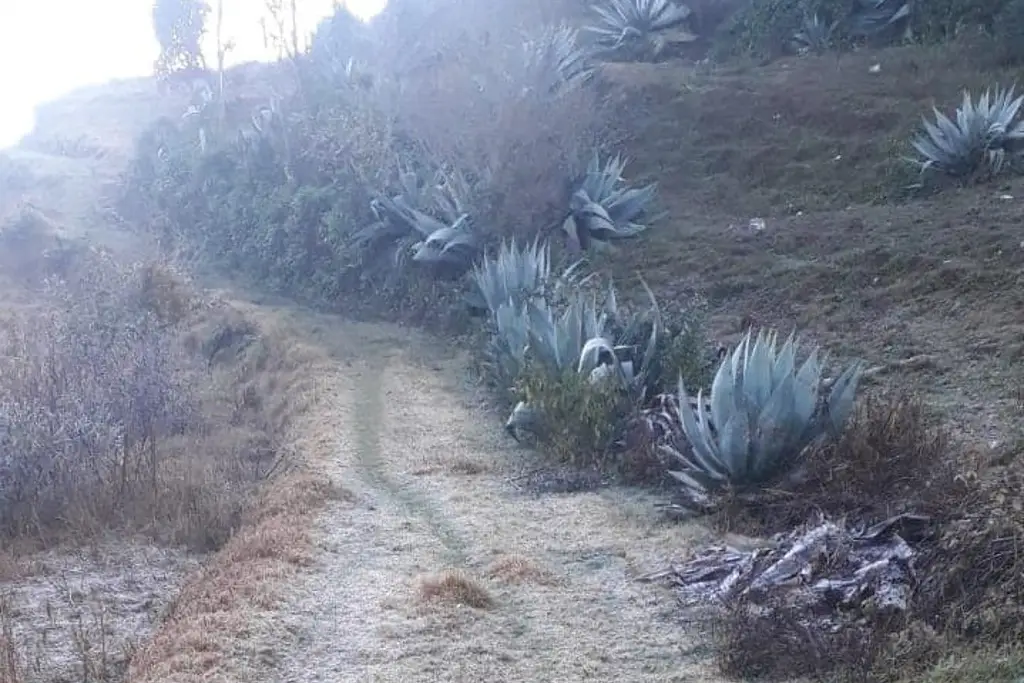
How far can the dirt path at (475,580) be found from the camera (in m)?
4.63

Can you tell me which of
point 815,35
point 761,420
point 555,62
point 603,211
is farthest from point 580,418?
point 815,35

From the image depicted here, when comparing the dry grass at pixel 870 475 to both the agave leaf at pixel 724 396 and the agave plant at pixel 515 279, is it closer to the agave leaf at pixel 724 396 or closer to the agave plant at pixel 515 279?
the agave leaf at pixel 724 396

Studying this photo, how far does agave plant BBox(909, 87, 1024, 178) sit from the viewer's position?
1185cm

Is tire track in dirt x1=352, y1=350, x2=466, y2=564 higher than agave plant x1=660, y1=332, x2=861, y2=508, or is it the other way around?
agave plant x1=660, y1=332, x2=861, y2=508

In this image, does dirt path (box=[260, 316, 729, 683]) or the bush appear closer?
dirt path (box=[260, 316, 729, 683])

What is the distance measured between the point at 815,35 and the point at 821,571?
51.9ft

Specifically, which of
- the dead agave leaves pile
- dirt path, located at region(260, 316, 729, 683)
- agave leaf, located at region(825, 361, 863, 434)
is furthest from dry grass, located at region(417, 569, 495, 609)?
agave leaf, located at region(825, 361, 863, 434)

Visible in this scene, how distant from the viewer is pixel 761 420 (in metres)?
6.23

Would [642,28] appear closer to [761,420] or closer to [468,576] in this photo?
[761,420]

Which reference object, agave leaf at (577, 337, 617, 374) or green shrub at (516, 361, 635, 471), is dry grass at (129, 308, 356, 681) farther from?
agave leaf at (577, 337, 617, 374)

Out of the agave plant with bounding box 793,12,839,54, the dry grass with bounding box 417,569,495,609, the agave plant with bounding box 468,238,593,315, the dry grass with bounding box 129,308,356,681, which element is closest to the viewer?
the dry grass with bounding box 129,308,356,681

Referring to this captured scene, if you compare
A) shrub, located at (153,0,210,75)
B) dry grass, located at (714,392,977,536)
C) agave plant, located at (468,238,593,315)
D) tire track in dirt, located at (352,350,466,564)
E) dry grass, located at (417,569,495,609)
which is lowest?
tire track in dirt, located at (352,350,466,564)

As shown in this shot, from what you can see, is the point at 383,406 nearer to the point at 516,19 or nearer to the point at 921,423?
the point at 921,423

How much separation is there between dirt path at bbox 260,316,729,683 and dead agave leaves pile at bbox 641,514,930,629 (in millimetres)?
247
